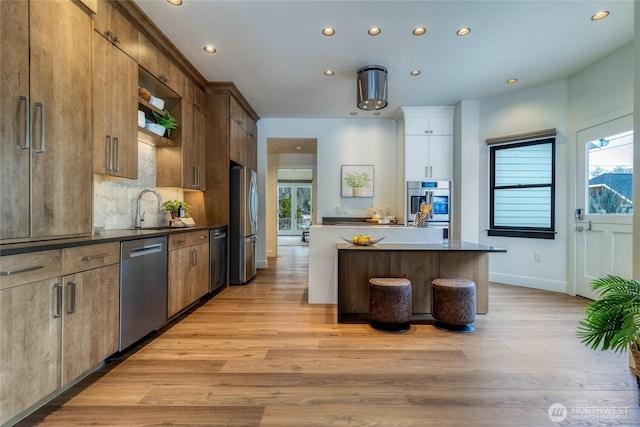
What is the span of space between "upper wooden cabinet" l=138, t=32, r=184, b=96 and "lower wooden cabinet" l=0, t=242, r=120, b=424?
1909 millimetres

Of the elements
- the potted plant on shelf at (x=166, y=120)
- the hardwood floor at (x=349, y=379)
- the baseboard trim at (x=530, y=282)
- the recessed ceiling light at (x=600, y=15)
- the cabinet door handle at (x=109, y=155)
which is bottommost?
the hardwood floor at (x=349, y=379)

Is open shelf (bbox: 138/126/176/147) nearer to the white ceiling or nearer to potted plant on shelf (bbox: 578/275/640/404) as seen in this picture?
the white ceiling

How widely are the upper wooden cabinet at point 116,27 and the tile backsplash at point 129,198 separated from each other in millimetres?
996

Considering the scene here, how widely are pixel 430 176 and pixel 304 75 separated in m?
2.66

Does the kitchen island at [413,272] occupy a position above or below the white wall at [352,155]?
below

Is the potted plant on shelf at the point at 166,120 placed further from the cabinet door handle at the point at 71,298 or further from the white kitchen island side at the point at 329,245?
the cabinet door handle at the point at 71,298

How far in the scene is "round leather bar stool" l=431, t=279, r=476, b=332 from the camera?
253cm

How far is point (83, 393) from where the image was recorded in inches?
66.7

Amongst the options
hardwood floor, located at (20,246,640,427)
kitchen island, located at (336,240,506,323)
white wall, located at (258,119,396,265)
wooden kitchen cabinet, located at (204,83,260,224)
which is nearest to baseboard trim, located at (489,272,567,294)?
hardwood floor, located at (20,246,640,427)

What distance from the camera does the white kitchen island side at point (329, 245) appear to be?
10.5ft

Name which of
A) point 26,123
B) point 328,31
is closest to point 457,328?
point 328,31

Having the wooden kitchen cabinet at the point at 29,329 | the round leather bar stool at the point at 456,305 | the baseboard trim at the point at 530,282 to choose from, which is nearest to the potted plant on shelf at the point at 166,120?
the wooden kitchen cabinet at the point at 29,329

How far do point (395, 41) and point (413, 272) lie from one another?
2.42 m

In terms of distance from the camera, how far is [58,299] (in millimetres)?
1534
